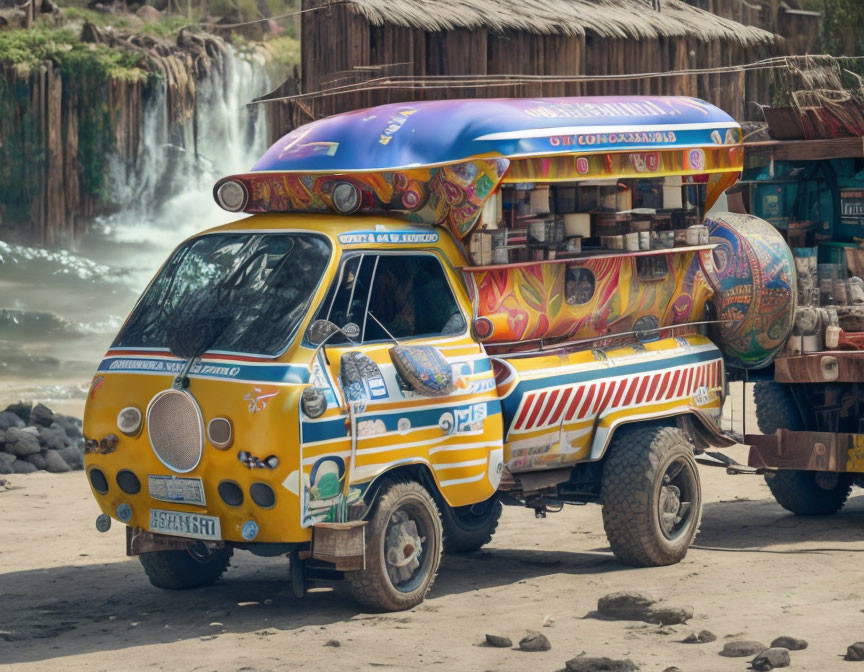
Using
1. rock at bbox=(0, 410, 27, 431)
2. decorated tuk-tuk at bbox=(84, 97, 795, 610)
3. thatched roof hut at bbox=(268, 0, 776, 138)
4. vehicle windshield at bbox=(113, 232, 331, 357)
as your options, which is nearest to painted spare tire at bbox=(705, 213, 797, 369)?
decorated tuk-tuk at bbox=(84, 97, 795, 610)

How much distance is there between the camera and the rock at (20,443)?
559 inches

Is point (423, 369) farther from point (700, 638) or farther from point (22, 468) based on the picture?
point (22, 468)

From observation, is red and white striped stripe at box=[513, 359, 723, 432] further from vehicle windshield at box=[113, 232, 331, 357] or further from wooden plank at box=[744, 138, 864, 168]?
wooden plank at box=[744, 138, 864, 168]

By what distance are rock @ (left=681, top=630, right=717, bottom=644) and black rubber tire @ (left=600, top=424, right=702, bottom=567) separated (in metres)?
1.85

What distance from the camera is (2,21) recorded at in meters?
29.2

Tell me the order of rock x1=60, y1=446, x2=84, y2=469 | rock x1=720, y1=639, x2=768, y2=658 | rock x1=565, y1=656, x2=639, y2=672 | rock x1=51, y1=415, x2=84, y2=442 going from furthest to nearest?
rock x1=51, y1=415, x2=84, y2=442 → rock x1=60, y1=446, x2=84, y2=469 → rock x1=720, y1=639, x2=768, y2=658 → rock x1=565, y1=656, x2=639, y2=672

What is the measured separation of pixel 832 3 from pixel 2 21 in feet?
49.8

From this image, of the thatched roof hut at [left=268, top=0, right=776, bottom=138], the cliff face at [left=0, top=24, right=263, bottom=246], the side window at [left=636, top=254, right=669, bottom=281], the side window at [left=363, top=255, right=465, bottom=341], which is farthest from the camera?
the cliff face at [left=0, top=24, right=263, bottom=246]

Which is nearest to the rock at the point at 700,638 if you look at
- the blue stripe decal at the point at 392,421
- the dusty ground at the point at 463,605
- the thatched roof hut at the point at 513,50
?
the dusty ground at the point at 463,605

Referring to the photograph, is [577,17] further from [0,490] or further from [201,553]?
[201,553]

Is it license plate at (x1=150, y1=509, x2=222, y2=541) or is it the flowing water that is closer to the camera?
license plate at (x1=150, y1=509, x2=222, y2=541)

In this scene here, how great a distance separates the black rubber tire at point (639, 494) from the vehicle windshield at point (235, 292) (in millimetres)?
2526

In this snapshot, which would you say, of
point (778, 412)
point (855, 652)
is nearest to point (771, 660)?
point (855, 652)

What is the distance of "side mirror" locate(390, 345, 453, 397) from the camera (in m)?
8.41
